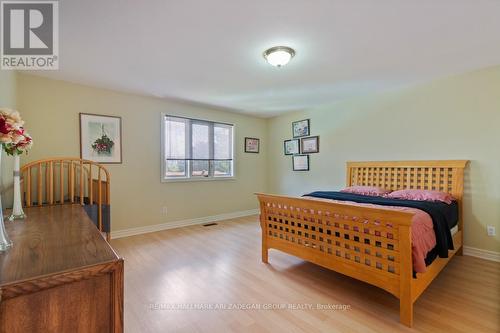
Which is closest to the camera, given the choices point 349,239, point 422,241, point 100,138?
point 422,241

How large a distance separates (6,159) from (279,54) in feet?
9.50

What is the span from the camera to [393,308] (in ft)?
6.07

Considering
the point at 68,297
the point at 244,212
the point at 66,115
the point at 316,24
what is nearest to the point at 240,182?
the point at 244,212

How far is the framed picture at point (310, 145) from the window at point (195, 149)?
157 centimetres

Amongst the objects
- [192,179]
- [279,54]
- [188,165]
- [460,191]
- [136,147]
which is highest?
[279,54]

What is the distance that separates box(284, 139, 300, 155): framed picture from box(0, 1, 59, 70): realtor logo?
4.04 m

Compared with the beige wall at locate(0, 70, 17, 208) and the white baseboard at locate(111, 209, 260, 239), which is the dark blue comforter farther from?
the beige wall at locate(0, 70, 17, 208)

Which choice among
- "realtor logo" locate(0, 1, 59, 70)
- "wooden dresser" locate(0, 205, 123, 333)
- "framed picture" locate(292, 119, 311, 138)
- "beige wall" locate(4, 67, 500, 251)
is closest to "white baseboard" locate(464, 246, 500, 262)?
"beige wall" locate(4, 67, 500, 251)

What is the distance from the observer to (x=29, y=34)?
206cm

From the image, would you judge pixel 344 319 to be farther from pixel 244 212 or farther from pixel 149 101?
pixel 149 101

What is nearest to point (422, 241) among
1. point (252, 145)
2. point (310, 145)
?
point (310, 145)

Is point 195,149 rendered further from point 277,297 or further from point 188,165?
point 277,297

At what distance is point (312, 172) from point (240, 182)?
1.60m

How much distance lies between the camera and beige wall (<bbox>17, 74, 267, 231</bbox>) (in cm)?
311
